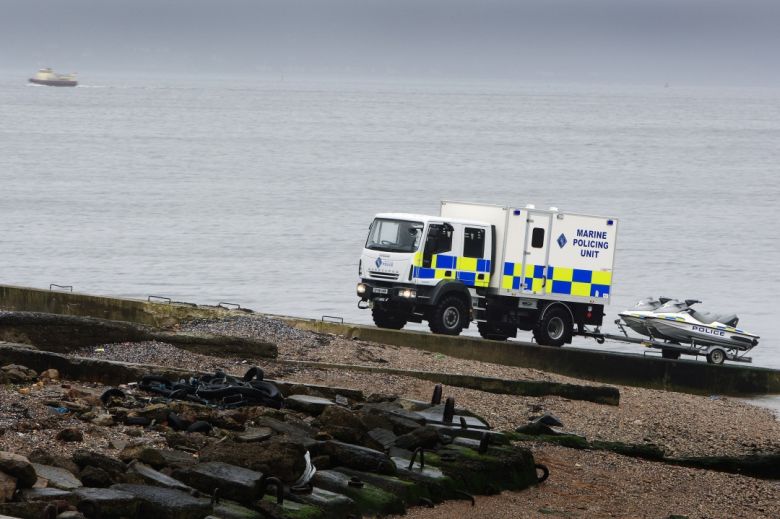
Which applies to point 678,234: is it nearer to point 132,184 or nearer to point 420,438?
point 132,184

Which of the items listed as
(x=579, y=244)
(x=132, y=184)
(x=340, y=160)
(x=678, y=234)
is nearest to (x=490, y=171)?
(x=340, y=160)

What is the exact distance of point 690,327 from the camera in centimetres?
2580

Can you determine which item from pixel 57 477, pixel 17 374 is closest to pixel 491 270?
pixel 17 374

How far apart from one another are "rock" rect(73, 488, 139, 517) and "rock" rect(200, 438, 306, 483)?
4.22 ft

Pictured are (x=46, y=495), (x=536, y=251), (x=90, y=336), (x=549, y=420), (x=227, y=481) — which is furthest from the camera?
(x=536, y=251)

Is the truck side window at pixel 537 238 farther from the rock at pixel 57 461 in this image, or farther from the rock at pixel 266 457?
the rock at pixel 57 461

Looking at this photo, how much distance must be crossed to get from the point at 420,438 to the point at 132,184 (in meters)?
73.8

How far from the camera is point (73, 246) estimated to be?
53094 millimetres

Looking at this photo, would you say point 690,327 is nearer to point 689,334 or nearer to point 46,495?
point 689,334

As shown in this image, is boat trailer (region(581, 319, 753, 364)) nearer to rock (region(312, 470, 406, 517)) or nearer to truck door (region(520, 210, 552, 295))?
truck door (region(520, 210, 552, 295))

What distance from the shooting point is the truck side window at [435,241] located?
78.7 ft

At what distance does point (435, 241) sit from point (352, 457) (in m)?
12.5

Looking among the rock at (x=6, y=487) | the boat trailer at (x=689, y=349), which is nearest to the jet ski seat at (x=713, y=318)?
the boat trailer at (x=689, y=349)

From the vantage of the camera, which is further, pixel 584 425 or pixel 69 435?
pixel 584 425
